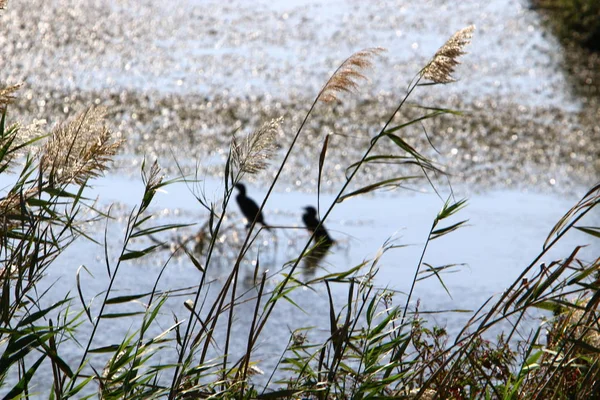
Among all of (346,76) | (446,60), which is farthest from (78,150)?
(446,60)

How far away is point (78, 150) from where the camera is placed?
2.31 metres

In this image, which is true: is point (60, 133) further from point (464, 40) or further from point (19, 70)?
point (19, 70)

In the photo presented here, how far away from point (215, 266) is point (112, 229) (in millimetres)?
1009

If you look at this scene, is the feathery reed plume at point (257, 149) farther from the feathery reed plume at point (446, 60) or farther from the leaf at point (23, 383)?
the leaf at point (23, 383)

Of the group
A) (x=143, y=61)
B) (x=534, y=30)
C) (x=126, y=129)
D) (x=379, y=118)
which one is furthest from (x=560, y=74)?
(x=126, y=129)

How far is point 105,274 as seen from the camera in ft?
19.8

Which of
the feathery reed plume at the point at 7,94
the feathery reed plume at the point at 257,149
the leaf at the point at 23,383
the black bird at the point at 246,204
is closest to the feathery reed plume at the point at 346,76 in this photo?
the feathery reed plume at the point at 257,149

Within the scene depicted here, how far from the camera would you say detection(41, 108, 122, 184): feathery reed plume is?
2.27 metres

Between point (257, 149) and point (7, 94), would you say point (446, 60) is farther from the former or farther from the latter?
point (7, 94)

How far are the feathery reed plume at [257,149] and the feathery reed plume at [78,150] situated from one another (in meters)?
0.29

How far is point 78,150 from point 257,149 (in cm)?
41

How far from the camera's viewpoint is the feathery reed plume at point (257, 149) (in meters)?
2.34

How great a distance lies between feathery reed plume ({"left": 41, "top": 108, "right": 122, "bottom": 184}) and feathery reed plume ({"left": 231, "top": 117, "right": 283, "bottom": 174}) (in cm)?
29

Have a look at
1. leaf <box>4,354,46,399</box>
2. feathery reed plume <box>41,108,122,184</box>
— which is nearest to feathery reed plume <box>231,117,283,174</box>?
feathery reed plume <box>41,108,122,184</box>
